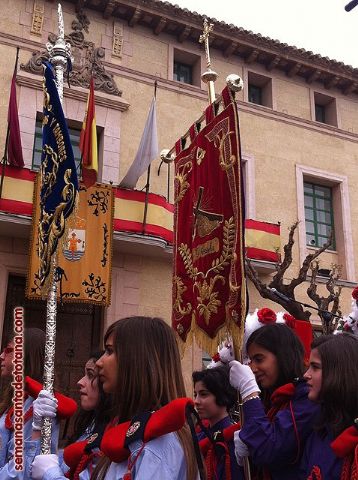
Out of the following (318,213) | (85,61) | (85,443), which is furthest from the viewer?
(318,213)

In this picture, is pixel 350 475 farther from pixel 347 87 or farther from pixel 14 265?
pixel 347 87

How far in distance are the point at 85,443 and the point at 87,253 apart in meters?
7.57

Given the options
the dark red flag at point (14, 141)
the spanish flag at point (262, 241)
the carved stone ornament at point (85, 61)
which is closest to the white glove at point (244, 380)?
the dark red flag at point (14, 141)

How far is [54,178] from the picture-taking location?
4.24 m

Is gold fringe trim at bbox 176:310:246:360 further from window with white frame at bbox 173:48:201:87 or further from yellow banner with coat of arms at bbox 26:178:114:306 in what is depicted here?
window with white frame at bbox 173:48:201:87

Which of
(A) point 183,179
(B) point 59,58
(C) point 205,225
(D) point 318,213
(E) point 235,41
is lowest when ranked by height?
(C) point 205,225

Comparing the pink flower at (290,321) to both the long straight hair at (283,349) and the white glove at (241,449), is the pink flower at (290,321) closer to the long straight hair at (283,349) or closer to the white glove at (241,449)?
the long straight hair at (283,349)

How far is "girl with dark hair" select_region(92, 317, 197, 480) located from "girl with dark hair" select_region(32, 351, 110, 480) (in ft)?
1.41

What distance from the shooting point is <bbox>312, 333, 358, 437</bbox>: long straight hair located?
276cm

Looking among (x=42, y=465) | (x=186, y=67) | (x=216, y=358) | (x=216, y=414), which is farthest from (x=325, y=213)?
(x=42, y=465)

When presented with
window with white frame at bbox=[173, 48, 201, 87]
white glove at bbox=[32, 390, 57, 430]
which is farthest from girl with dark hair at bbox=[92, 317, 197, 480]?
window with white frame at bbox=[173, 48, 201, 87]

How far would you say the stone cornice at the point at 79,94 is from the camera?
39.4 feet

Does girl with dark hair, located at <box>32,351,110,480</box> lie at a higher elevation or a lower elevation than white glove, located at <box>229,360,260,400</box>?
lower

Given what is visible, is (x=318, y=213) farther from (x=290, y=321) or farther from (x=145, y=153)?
(x=290, y=321)
